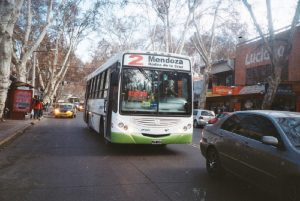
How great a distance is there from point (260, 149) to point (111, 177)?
3226mm

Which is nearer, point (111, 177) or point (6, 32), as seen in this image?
point (111, 177)

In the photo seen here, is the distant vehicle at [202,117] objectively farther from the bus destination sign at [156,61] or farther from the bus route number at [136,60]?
the bus route number at [136,60]

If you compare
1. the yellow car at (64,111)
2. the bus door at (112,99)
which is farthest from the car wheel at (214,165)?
the yellow car at (64,111)

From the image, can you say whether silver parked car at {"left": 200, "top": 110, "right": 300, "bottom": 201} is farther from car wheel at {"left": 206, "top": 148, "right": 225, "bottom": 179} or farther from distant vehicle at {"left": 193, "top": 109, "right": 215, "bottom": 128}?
distant vehicle at {"left": 193, "top": 109, "right": 215, "bottom": 128}

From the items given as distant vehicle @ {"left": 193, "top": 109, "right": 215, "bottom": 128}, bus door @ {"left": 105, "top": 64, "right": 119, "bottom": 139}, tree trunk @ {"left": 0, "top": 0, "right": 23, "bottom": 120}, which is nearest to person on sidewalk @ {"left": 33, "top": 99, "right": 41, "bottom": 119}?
tree trunk @ {"left": 0, "top": 0, "right": 23, "bottom": 120}

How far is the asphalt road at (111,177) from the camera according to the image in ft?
21.6

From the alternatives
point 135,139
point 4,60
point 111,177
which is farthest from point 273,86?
point 111,177

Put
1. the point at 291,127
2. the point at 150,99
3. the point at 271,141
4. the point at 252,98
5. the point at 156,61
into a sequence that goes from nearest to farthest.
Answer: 1. the point at 271,141
2. the point at 291,127
3. the point at 150,99
4. the point at 156,61
5. the point at 252,98

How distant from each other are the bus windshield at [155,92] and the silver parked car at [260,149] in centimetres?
314

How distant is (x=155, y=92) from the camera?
1145 cm

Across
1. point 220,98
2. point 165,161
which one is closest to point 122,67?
point 165,161

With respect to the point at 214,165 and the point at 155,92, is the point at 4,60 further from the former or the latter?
the point at 214,165

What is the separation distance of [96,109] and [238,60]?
79.1 ft

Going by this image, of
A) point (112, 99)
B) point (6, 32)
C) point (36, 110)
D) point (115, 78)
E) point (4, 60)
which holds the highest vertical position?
point (6, 32)
